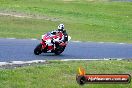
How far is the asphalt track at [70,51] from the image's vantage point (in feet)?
56.6

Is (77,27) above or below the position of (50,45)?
below

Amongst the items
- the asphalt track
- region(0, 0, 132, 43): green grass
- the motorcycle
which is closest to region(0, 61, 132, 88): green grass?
the asphalt track

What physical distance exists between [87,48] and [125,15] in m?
30.4

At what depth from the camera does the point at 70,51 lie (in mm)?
20484

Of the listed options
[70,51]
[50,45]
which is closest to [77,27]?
[70,51]

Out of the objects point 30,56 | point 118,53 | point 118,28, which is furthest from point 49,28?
point 30,56

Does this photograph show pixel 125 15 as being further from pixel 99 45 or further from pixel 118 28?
pixel 99 45

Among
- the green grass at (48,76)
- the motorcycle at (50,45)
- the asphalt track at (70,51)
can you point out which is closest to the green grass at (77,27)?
the asphalt track at (70,51)

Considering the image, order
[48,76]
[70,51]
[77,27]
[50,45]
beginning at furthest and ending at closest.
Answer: [77,27] < [70,51] < [50,45] < [48,76]

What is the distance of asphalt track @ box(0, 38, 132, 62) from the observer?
17266 mm

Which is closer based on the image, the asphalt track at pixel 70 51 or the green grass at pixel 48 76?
the green grass at pixel 48 76

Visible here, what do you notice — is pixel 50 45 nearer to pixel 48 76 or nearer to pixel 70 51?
pixel 70 51

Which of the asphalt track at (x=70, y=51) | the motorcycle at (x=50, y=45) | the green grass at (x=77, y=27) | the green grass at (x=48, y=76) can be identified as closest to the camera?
the green grass at (x=48, y=76)

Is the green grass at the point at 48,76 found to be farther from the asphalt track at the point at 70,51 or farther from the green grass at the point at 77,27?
the green grass at the point at 77,27
